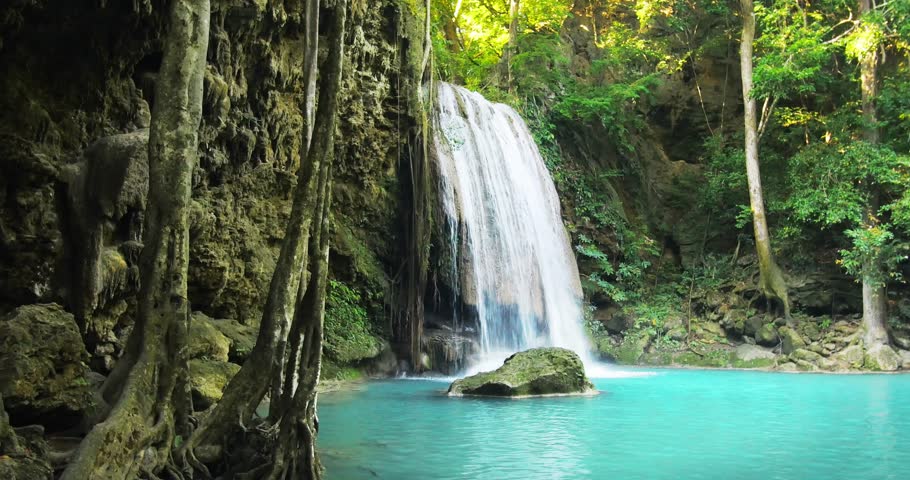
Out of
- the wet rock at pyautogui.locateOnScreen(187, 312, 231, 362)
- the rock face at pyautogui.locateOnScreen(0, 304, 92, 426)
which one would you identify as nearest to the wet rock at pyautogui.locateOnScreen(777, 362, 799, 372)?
the wet rock at pyautogui.locateOnScreen(187, 312, 231, 362)

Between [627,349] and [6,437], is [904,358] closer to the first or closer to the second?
[627,349]

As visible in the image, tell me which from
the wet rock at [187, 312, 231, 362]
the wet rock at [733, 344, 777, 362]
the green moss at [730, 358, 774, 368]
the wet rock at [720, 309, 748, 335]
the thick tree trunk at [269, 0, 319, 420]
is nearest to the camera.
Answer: the thick tree trunk at [269, 0, 319, 420]

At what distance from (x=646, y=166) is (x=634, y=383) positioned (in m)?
10.6

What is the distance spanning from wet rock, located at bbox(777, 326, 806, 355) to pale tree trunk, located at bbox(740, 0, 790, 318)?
457 mm

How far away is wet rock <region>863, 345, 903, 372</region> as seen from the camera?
14766mm

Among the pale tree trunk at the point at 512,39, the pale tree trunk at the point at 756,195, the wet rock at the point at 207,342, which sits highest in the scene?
the pale tree trunk at the point at 512,39

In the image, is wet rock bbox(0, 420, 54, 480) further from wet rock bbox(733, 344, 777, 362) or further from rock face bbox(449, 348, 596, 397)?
wet rock bbox(733, 344, 777, 362)

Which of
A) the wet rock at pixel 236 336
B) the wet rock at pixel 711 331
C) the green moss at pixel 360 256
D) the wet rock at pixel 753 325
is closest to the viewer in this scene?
the wet rock at pixel 236 336

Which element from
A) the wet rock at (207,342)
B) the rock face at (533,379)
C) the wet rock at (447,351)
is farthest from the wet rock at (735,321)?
the wet rock at (207,342)

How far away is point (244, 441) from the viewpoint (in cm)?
505

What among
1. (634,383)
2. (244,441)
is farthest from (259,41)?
(634,383)

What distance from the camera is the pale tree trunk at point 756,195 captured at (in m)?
17.0

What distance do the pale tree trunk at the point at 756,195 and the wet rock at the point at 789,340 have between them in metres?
0.46

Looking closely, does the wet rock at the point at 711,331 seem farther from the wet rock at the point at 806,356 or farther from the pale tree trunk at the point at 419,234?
the pale tree trunk at the point at 419,234
